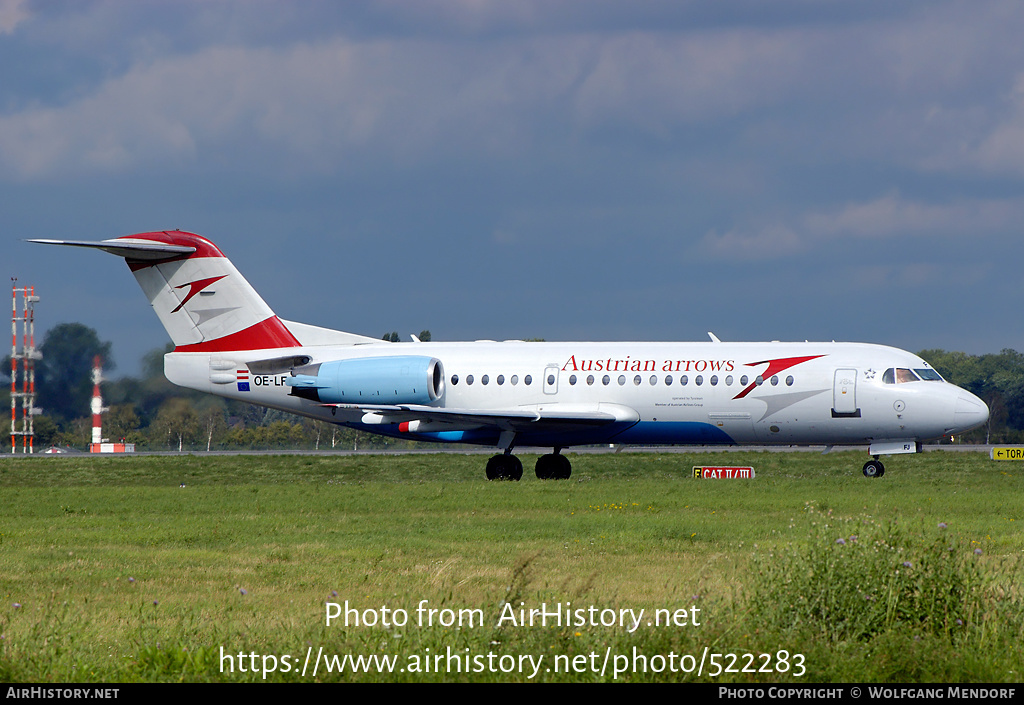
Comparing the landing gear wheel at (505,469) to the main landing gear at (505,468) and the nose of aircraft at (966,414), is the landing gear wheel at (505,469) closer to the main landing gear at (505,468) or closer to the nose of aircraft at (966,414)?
the main landing gear at (505,468)

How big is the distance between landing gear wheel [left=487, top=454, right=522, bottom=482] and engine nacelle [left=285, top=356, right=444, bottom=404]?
7.84ft

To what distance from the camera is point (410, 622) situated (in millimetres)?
8812

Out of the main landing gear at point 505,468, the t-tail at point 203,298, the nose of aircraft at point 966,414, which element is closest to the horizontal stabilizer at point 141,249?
the t-tail at point 203,298

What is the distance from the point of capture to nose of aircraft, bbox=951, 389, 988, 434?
27.9 metres

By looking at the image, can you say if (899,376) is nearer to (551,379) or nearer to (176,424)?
(551,379)

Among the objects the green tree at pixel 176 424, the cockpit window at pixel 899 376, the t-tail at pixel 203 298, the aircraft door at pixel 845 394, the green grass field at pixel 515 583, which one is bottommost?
the green grass field at pixel 515 583

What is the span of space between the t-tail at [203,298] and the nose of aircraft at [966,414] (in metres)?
17.5

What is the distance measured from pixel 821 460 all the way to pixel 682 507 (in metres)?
19.1

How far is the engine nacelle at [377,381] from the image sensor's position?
1190 inches

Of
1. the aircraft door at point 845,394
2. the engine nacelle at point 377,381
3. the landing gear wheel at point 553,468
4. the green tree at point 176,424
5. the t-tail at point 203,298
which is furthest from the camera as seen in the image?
the green tree at point 176,424

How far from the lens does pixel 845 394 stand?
28.2m

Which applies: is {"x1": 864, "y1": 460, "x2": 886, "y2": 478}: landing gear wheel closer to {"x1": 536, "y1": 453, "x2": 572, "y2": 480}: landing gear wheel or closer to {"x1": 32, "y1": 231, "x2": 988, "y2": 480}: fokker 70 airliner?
{"x1": 32, "y1": 231, "x2": 988, "y2": 480}: fokker 70 airliner

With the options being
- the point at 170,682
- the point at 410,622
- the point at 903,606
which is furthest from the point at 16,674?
the point at 903,606
